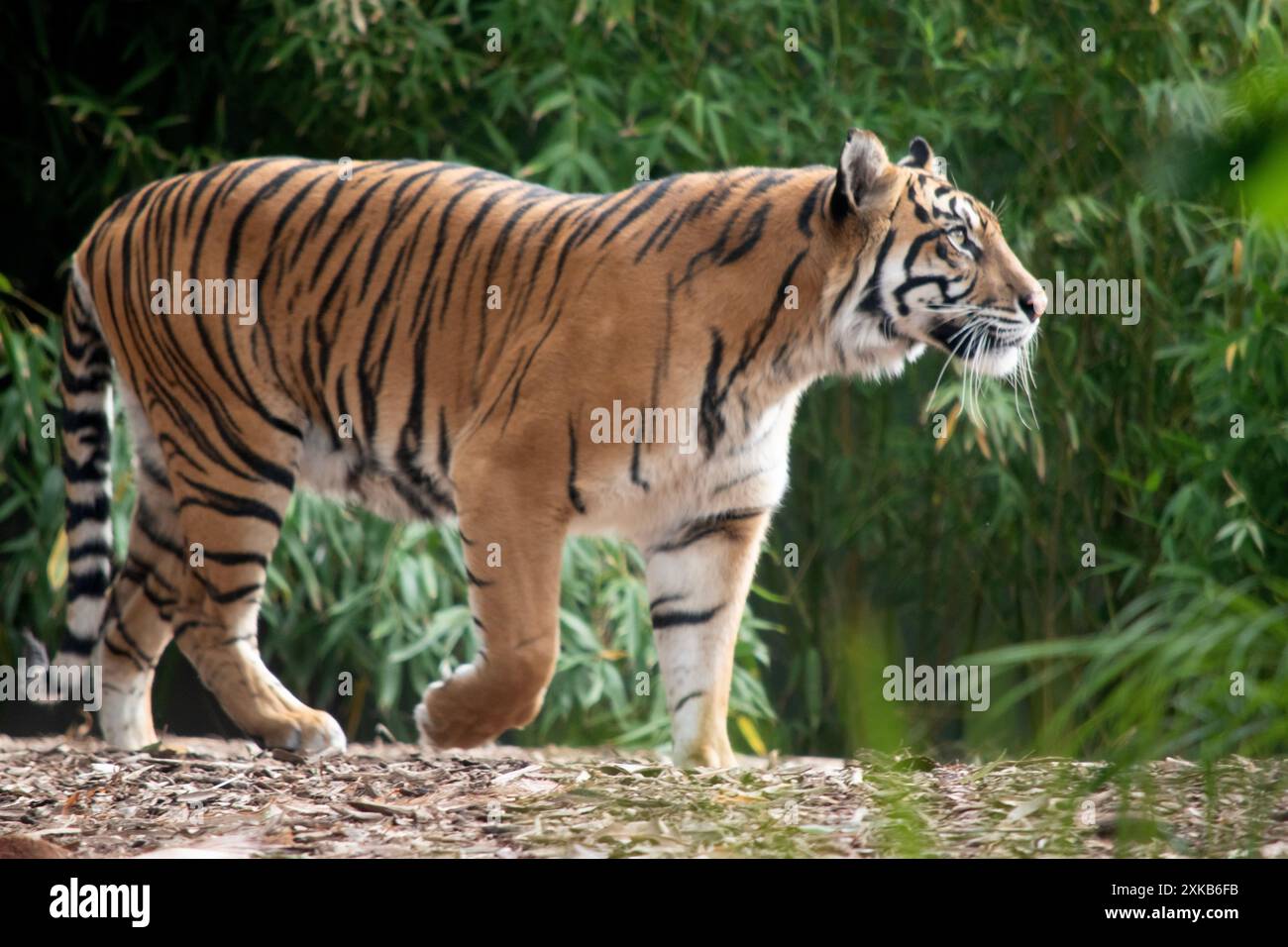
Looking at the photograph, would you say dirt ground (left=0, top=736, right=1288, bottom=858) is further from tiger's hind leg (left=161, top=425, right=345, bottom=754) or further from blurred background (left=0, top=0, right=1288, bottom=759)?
blurred background (left=0, top=0, right=1288, bottom=759)

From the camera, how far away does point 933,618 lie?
4.94 m

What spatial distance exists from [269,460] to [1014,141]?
2.47 m

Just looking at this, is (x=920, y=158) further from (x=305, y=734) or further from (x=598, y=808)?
(x=305, y=734)

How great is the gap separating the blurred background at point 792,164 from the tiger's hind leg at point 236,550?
2.78 ft

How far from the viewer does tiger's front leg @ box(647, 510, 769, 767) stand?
3.09 metres

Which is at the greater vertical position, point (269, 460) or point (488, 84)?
point (488, 84)

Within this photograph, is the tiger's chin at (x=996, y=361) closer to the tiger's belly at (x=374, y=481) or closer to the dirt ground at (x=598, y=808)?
A: the dirt ground at (x=598, y=808)

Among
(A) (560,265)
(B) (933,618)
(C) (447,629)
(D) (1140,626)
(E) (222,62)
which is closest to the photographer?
(D) (1140,626)

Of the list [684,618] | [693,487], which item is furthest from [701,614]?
[693,487]

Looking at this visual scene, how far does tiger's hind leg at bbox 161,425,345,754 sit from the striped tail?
22 cm

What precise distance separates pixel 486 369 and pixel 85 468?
3.17 feet

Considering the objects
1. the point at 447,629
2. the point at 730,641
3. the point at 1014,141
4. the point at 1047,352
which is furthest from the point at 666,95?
the point at 730,641
